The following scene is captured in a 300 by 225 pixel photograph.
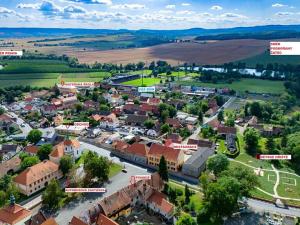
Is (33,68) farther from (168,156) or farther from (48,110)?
(168,156)

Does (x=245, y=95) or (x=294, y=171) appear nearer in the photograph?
(x=294, y=171)

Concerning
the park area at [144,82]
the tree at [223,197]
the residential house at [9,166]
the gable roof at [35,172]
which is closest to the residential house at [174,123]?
the gable roof at [35,172]

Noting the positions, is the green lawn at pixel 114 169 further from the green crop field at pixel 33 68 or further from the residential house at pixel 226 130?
the green crop field at pixel 33 68

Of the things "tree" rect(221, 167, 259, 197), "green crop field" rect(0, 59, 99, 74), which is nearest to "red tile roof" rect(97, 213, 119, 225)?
"tree" rect(221, 167, 259, 197)

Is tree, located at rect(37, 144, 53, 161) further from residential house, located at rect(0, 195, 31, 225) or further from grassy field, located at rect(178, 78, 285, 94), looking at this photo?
grassy field, located at rect(178, 78, 285, 94)

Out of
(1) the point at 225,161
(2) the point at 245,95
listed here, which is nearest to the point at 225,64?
(2) the point at 245,95

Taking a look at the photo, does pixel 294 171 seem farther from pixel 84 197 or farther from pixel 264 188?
pixel 84 197
